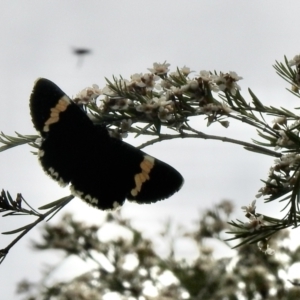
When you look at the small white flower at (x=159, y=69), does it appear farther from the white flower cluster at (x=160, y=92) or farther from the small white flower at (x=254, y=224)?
the small white flower at (x=254, y=224)

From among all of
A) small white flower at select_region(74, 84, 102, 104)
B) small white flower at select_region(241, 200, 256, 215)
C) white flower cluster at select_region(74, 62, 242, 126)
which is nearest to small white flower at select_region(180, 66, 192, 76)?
white flower cluster at select_region(74, 62, 242, 126)

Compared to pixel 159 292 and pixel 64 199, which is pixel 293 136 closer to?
pixel 64 199

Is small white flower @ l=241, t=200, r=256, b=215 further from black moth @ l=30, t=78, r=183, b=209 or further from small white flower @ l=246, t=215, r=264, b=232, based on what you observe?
black moth @ l=30, t=78, r=183, b=209

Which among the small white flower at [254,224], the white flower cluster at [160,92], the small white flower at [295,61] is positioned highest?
the white flower cluster at [160,92]

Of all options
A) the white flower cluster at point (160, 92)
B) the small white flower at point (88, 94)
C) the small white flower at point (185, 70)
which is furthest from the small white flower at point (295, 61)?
the small white flower at point (88, 94)

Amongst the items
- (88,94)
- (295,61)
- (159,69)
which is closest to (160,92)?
(159,69)

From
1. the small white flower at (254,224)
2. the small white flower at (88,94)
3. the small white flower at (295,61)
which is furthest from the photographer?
the small white flower at (88,94)

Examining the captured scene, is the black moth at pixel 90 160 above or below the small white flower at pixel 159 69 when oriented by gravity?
below

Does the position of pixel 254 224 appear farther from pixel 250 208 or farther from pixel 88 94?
pixel 88 94

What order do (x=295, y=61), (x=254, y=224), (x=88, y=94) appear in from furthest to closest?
(x=88, y=94) < (x=295, y=61) < (x=254, y=224)
